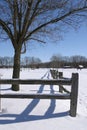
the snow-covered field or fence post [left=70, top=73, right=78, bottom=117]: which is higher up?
fence post [left=70, top=73, right=78, bottom=117]

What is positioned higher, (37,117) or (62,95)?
(62,95)

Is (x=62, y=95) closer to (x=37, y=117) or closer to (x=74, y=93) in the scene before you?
(x=74, y=93)

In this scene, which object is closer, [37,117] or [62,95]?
[37,117]

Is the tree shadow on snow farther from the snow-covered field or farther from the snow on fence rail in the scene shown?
the snow on fence rail

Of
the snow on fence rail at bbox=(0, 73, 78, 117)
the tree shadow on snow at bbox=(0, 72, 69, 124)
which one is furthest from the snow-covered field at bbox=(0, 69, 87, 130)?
the snow on fence rail at bbox=(0, 73, 78, 117)

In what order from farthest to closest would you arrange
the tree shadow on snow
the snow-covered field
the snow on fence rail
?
1. the snow on fence rail
2. the tree shadow on snow
3. the snow-covered field

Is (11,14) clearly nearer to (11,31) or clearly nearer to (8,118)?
(11,31)

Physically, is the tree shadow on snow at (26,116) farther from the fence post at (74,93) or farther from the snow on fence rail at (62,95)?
the snow on fence rail at (62,95)

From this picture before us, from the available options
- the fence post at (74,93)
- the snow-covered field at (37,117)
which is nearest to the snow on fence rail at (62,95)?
the fence post at (74,93)

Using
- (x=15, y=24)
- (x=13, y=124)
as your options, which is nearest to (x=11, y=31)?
(x=15, y=24)

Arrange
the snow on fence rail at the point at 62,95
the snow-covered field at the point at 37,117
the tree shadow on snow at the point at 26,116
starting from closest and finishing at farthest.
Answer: the snow-covered field at the point at 37,117 < the tree shadow on snow at the point at 26,116 < the snow on fence rail at the point at 62,95

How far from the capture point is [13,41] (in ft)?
39.0

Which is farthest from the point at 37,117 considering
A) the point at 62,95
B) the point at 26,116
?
the point at 62,95

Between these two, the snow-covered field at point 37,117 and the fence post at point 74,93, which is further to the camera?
the fence post at point 74,93
